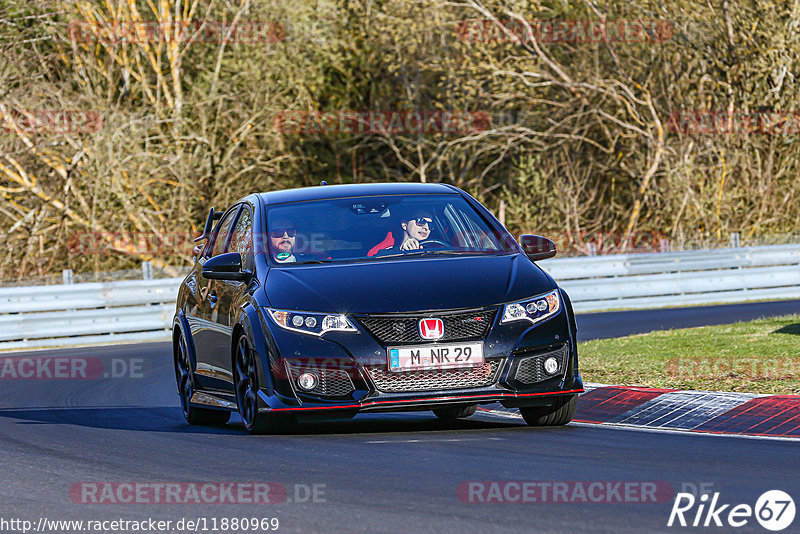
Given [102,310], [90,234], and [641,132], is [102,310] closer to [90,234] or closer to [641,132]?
[90,234]

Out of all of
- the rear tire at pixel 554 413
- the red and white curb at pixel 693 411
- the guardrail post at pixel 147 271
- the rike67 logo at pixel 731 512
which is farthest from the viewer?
the guardrail post at pixel 147 271

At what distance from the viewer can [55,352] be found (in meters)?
20.7

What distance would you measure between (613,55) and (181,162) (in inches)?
384

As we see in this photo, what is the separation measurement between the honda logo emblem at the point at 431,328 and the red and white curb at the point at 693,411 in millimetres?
1710

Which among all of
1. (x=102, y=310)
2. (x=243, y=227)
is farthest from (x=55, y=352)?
(x=243, y=227)

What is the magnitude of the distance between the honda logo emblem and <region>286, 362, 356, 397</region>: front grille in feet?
1.69

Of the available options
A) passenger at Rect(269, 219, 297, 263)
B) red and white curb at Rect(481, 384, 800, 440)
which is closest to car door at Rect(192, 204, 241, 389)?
passenger at Rect(269, 219, 297, 263)

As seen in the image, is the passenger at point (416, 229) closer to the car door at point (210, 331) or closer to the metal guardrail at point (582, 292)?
the car door at point (210, 331)

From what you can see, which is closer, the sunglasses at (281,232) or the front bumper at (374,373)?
the front bumper at (374,373)

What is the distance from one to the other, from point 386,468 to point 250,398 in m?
1.97

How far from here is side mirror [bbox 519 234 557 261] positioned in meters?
9.60

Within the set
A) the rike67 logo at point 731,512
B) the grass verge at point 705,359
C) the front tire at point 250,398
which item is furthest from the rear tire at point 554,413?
the rike67 logo at point 731,512
